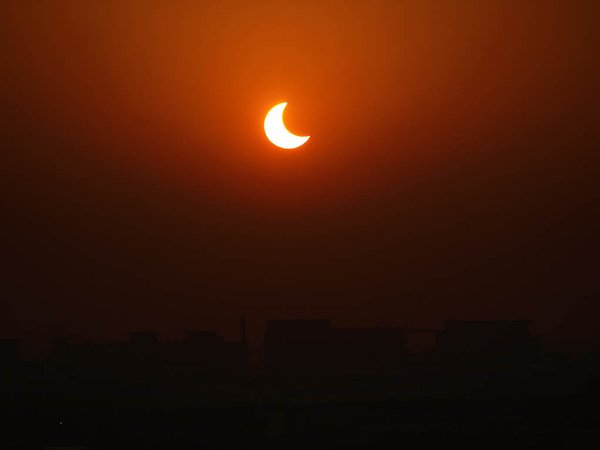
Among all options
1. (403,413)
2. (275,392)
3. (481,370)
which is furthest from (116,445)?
(481,370)

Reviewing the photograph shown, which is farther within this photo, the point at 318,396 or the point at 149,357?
the point at 149,357

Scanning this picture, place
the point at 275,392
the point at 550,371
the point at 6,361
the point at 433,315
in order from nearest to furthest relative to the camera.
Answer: the point at 275,392 < the point at 550,371 < the point at 6,361 < the point at 433,315

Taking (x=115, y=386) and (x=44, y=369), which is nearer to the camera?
(x=115, y=386)

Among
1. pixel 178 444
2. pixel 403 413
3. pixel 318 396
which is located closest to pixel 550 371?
pixel 403 413

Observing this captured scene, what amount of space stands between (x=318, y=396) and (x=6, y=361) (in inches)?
317

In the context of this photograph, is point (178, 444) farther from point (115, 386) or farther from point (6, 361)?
point (6, 361)

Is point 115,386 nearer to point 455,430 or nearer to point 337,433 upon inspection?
point 337,433

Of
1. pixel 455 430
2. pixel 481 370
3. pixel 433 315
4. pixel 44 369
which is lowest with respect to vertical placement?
pixel 455 430

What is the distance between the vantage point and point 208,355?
784 inches

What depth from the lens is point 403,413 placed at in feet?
43.6

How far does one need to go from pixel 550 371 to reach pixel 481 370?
1.43 m

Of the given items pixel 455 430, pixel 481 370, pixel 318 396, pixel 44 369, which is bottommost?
pixel 455 430

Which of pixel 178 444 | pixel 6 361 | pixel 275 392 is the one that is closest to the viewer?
pixel 178 444

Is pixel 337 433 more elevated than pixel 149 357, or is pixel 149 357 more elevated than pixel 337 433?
pixel 149 357
